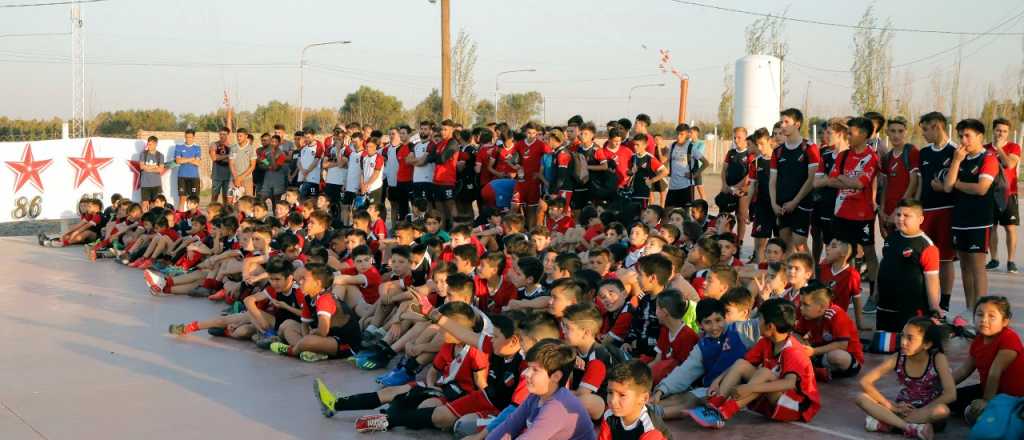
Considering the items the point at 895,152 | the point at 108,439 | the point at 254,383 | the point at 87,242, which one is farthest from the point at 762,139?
the point at 87,242

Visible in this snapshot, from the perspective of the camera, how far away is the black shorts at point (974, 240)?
819 cm

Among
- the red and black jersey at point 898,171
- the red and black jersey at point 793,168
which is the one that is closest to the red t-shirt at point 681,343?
the red and black jersey at point 898,171

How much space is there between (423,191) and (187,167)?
5.73m

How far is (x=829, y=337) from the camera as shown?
679 centimetres

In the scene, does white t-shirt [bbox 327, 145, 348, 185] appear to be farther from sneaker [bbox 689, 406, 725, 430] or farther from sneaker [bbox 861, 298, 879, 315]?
sneaker [bbox 689, 406, 725, 430]

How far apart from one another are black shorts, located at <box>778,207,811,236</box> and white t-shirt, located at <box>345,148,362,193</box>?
295 inches

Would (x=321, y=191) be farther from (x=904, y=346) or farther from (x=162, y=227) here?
(x=904, y=346)

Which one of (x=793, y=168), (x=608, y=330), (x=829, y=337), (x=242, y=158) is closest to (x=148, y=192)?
(x=242, y=158)

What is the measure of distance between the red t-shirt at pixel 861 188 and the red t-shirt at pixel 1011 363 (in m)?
3.24

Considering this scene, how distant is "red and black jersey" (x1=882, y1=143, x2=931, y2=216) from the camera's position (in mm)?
8898

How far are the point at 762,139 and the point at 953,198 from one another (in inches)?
111

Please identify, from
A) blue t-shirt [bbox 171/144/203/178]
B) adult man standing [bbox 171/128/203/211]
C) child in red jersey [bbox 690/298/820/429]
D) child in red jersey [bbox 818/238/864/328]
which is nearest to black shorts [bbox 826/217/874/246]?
child in red jersey [bbox 818/238/864/328]

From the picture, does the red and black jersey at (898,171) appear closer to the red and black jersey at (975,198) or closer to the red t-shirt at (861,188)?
the red t-shirt at (861,188)

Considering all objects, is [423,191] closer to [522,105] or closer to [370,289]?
[370,289]
